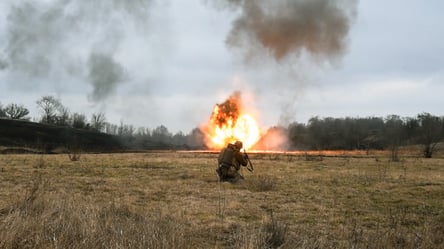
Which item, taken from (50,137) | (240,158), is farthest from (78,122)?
(240,158)

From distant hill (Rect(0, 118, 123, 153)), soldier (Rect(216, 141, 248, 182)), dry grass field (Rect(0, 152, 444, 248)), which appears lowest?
dry grass field (Rect(0, 152, 444, 248))

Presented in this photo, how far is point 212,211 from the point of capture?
1267 centimetres

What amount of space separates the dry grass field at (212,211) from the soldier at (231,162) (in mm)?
713

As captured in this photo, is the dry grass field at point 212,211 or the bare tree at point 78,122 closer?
the dry grass field at point 212,211

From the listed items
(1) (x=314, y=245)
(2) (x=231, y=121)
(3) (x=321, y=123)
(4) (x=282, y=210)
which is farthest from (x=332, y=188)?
(3) (x=321, y=123)

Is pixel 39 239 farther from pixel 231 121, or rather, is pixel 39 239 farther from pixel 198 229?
pixel 231 121

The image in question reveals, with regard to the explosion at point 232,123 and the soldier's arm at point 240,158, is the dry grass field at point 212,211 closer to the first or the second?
the soldier's arm at point 240,158

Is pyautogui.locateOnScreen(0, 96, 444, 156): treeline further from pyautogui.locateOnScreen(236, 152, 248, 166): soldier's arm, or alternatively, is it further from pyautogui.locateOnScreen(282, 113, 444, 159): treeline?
pyautogui.locateOnScreen(236, 152, 248, 166): soldier's arm

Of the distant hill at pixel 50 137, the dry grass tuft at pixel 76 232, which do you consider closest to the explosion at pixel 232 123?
the distant hill at pixel 50 137

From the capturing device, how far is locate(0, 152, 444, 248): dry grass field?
7.08 metres

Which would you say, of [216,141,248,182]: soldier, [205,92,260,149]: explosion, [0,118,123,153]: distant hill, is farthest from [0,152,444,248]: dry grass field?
[0,118,123,153]: distant hill

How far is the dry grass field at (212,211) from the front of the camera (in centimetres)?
708

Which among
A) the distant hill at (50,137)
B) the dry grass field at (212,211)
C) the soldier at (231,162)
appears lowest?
the dry grass field at (212,211)

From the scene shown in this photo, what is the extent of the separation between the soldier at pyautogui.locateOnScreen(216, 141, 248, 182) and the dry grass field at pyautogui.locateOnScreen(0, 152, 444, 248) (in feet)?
2.34
